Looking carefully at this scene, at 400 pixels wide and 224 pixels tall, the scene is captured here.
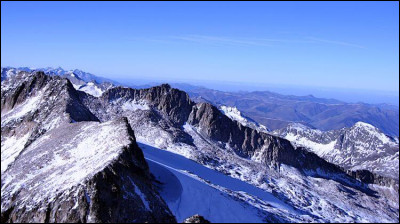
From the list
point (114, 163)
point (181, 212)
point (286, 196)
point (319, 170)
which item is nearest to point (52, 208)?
point (114, 163)

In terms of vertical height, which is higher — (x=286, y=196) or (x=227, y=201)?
(x=227, y=201)

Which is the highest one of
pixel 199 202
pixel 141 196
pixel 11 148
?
pixel 141 196

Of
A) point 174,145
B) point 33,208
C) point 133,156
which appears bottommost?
point 174,145

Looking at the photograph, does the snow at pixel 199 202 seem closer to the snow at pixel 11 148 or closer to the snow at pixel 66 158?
the snow at pixel 66 158

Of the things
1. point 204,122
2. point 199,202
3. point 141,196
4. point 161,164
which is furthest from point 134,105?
point 141,196

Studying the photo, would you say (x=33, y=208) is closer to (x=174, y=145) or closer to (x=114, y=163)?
(x=114, y=163)

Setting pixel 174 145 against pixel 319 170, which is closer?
pixel 174 145

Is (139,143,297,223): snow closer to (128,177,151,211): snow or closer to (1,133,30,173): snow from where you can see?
A: (128,177,151,211): snow

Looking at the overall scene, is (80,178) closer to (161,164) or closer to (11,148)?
(161,164)
